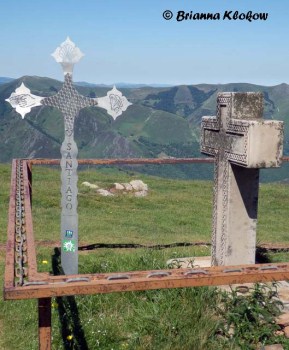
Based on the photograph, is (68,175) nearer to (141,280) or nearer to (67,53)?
(67,53)

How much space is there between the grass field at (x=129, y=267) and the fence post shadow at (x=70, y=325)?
10 millimetres

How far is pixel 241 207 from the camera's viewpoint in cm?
670

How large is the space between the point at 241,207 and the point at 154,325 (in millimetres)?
2392

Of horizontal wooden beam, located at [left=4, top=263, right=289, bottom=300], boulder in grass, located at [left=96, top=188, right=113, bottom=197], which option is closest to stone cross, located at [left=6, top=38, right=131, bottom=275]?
horizontal wooden beam, located at [left=4, top=263, right=289, bottom=300]

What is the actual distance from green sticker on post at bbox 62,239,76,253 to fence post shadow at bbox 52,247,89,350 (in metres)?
1.04

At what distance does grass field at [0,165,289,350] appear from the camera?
489 cm

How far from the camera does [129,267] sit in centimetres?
687

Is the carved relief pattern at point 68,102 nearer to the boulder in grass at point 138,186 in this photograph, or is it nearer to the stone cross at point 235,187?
the stone cross at point 235,187

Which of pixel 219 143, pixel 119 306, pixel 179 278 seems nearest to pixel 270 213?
pixel 219 143

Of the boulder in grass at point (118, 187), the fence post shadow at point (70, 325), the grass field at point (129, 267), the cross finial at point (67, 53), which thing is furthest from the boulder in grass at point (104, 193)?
the fence post shadow at point (70, 325)

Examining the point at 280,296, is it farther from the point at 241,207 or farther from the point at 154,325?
the point at 154,325

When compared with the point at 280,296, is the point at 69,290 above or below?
above

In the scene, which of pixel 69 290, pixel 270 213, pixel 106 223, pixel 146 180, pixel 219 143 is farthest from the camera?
pixel 146 180

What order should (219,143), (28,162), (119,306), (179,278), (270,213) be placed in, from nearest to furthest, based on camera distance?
(179,278) → (119,306) → (219,143) → (28,162) → (270,213)
